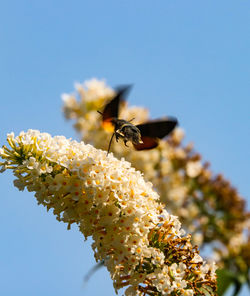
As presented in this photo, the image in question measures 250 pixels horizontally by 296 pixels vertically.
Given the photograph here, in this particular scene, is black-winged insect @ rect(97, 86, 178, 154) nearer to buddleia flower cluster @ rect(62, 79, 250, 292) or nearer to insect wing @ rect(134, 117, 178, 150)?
insect wing @ rect(134, 117, 178, 150)

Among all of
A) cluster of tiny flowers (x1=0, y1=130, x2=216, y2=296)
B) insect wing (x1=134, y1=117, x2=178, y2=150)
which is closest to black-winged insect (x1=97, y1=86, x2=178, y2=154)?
insect wing (x1=134, y1=117, x2=178, y2=150)

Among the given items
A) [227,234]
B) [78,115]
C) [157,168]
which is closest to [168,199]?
[157,168]

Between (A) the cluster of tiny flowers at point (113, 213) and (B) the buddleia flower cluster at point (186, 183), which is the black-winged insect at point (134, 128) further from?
(B) the buddleia flower cluster at point (186, 183)

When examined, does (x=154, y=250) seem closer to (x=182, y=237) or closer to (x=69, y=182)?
(x=182, y=237)

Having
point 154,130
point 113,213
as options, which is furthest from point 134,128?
point 113,213

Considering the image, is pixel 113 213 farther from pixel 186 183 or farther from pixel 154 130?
pixel 186 183

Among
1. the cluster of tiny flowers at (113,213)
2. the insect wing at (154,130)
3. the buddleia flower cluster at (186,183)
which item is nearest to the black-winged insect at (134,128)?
the insect wing at (154,130)
